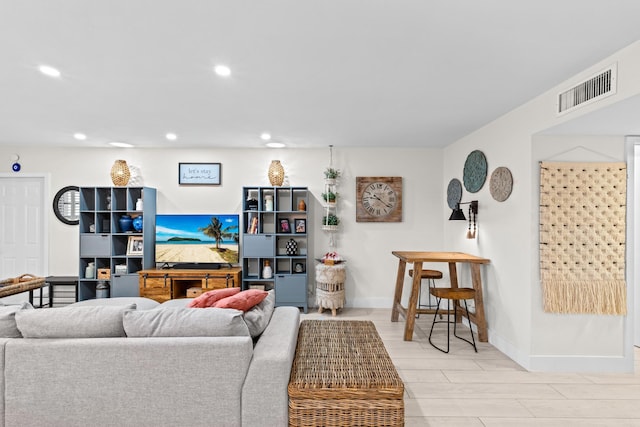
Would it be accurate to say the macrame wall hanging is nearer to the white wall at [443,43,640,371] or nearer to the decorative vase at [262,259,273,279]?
the white wall at [443,43,640,371]

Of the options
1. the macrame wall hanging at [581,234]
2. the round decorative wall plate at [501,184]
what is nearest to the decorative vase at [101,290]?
the round decorative wall plate at [501,184]

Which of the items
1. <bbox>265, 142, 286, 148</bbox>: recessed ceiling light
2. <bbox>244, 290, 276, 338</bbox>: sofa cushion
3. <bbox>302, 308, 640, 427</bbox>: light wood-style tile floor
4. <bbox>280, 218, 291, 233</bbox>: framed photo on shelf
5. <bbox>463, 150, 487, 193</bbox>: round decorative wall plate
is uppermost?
<bbox>265, 142, 286, 148</bbox>: recessed ceiling light

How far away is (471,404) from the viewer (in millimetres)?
2658

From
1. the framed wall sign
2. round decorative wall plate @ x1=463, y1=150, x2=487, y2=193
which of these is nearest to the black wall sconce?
round decorative wall plate @ x1=463, y1=150, x2=487, y2=193

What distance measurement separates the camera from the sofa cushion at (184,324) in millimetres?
2035

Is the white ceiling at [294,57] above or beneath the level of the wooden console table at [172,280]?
above

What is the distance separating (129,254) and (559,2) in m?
5.30

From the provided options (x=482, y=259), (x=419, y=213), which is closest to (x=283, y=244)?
(x=419, y=213)

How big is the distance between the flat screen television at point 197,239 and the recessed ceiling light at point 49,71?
2839 mm

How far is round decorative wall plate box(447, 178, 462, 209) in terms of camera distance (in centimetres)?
490

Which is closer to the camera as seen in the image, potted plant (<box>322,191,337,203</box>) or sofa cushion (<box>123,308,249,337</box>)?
sofa cushion (<box>123,308,249,337</box>)

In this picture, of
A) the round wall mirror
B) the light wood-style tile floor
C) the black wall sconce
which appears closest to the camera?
the light wood-style tile floor

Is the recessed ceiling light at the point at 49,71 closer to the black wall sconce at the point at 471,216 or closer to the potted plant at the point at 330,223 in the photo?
the potted plant at the point at 330,223

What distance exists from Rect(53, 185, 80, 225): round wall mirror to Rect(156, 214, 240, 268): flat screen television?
129cm
